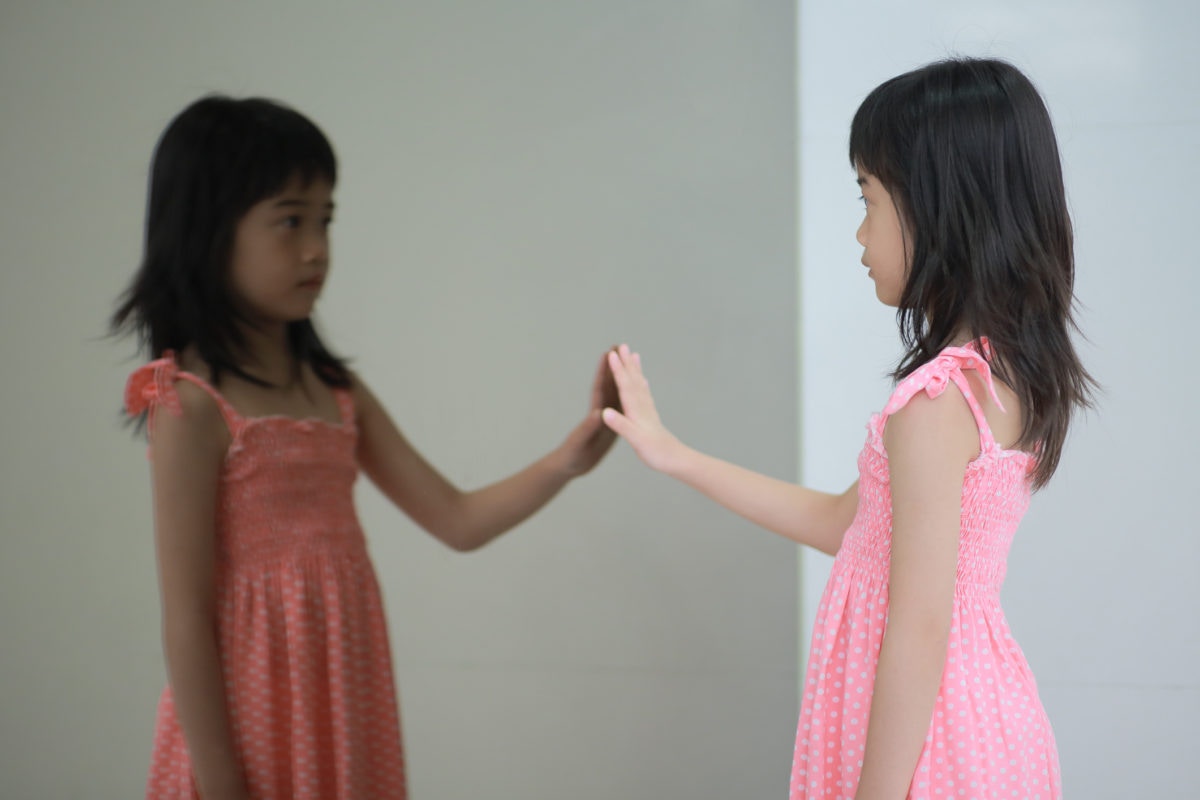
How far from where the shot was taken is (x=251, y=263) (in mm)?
1220

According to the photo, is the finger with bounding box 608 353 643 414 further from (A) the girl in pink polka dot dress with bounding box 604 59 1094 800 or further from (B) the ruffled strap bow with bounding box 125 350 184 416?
(B) the ruffled strap bow with bounding box 125 350 184 416

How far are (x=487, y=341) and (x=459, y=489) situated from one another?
204 mm

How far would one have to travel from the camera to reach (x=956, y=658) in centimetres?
116

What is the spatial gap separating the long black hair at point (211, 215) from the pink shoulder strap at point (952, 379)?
68 cm

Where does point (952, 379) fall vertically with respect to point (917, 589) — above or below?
above

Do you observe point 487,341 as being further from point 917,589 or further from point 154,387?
point 917,589

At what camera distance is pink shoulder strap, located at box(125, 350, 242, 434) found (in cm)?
119

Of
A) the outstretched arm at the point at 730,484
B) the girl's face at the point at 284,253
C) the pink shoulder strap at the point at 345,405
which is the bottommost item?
the outstretched arm at the point at 730,484

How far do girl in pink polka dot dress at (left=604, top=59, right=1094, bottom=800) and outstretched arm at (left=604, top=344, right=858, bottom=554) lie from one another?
0.73 feet

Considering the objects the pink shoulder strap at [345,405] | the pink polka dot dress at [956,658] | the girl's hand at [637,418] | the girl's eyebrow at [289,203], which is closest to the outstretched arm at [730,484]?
the girl's hand at [637,418]

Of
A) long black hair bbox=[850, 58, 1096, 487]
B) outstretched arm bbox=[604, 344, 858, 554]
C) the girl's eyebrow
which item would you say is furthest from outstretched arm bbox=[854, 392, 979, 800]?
the girl's eyebrow

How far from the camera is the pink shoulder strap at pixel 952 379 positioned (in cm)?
107

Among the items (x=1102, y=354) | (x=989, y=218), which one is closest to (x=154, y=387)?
(x=989, y=218)

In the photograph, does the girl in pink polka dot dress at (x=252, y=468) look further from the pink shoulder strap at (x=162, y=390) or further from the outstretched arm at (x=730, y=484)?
the outstretched arm at (x=730, y=484)
